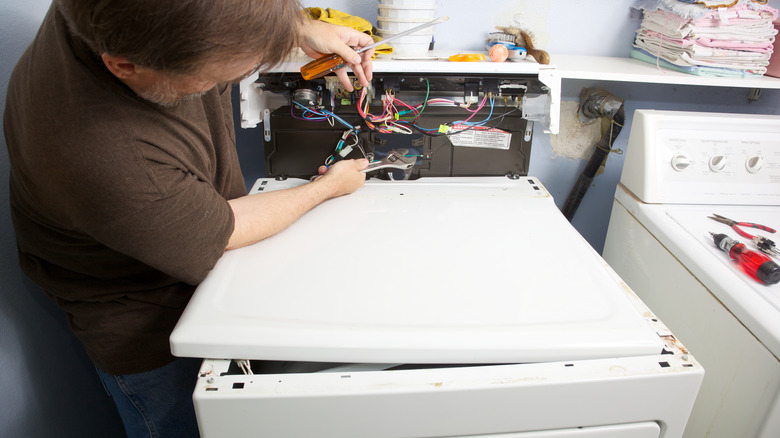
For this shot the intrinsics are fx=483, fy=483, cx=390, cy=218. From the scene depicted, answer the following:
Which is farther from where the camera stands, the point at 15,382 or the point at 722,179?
the point at 722,179

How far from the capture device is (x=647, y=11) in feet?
4.30

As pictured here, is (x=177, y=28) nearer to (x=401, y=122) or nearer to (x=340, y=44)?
(x=340, y=44)

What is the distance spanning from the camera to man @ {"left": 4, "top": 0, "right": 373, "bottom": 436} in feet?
1.84

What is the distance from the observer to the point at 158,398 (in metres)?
0.95

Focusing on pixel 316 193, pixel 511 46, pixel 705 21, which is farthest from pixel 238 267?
pixel 705 21

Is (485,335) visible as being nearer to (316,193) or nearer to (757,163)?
(316,193)

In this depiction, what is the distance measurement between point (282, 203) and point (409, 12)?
1.74ft

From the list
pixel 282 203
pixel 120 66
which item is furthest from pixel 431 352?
pixel 120 66

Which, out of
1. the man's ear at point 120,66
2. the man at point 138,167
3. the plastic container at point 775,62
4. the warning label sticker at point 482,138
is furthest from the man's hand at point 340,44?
the plastic container at point 775,62

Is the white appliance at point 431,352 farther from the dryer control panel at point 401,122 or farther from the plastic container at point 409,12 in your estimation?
the plastic container at point 409,12

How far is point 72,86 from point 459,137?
2.68 ft

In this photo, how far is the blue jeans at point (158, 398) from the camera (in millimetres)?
920

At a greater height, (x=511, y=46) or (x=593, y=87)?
(x=511, y=46)

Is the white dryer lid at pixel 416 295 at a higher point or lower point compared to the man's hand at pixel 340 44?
lower
